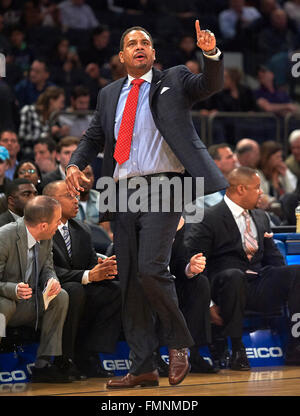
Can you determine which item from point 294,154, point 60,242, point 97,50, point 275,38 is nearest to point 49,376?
point 60,242

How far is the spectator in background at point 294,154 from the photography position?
340 inches

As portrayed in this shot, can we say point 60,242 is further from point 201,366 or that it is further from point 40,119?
point 40,119

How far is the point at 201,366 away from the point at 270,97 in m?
5.62

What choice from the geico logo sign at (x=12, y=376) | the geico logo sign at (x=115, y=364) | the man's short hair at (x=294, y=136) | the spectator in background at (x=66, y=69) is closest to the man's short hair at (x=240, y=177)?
the geico logo sign at (x=115, y=364)

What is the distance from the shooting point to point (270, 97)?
Answer: 10.3 metres

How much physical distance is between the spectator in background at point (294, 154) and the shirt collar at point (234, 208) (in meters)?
2.80

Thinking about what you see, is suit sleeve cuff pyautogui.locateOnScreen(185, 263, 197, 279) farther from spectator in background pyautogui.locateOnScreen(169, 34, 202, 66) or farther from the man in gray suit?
spectator in background pyautogui.locateOnScreen(169, 34, 202, 66)

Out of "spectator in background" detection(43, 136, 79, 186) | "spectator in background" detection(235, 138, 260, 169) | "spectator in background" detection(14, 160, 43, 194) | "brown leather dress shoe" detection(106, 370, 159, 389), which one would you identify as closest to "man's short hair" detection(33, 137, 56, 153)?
"spectator in background" detection(43, 136, 79, 186)

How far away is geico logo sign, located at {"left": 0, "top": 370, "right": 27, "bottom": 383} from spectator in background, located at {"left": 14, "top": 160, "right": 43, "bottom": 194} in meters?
1.63

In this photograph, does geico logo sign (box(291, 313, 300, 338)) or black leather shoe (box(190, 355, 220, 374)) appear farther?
geico logo sign (box(291, 313, 300, 338))

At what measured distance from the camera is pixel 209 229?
18.9ft

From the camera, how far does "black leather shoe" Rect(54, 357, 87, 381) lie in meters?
Result: 5.08
